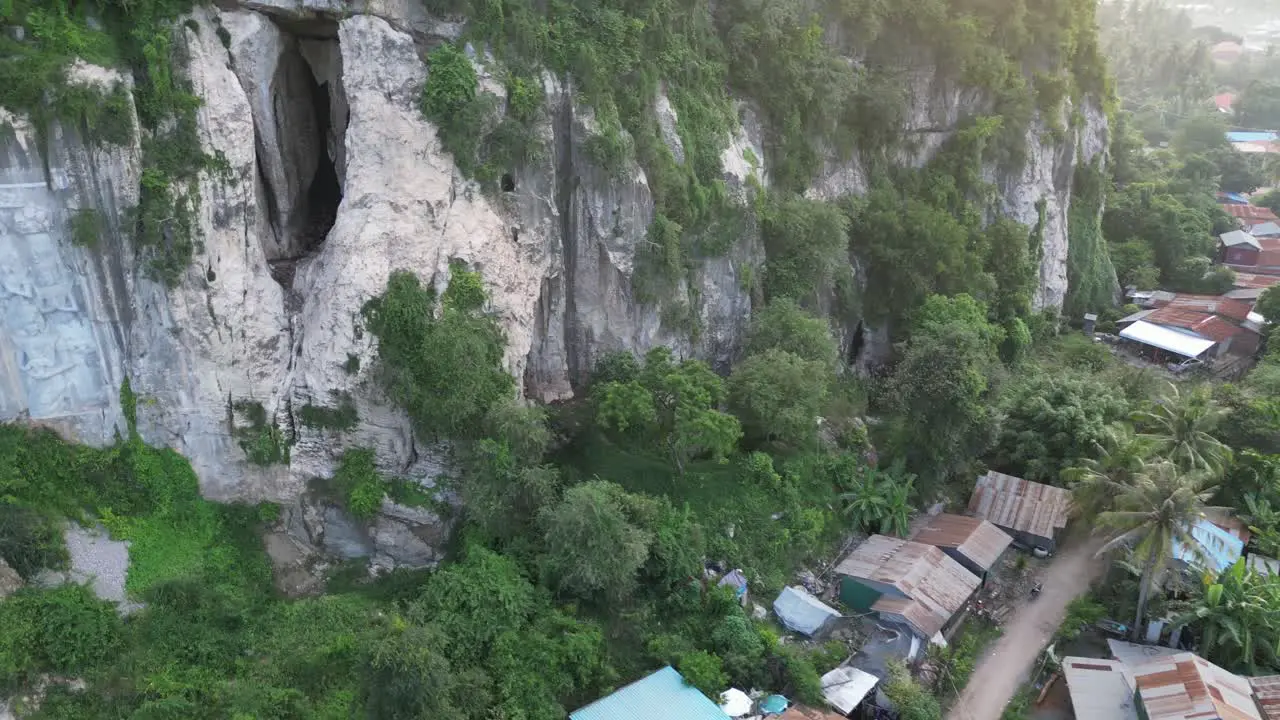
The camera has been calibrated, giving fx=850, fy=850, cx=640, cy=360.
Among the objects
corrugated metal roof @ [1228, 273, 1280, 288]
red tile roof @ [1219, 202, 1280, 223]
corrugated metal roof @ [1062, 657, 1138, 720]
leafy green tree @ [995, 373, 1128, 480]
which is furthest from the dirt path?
red tile roof @ [1219, 202, 1280, 223]

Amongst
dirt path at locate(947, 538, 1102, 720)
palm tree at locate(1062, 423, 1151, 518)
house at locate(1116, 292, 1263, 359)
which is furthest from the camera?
house at locate(1116, 292, 1263, 359)

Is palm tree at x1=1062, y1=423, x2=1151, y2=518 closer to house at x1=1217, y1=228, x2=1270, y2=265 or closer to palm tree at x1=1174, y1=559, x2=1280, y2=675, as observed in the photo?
palm tree at x1=1174, y1=559, x2=1280, y2=675

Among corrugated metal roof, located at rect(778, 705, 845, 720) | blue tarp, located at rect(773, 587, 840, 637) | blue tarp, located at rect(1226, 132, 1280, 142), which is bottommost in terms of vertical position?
corrugated metal roof, located at rect(778, 705, 845, 720)

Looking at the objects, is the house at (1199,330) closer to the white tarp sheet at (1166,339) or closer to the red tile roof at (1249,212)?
the white tarp sheet at (1166,339)

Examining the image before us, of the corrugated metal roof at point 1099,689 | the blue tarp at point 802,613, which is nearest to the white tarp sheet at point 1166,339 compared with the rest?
the corrugated metal roof at point 1099,689

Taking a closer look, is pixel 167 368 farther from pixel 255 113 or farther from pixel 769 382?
pixel 769 382

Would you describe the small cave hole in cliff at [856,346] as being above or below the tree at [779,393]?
below
